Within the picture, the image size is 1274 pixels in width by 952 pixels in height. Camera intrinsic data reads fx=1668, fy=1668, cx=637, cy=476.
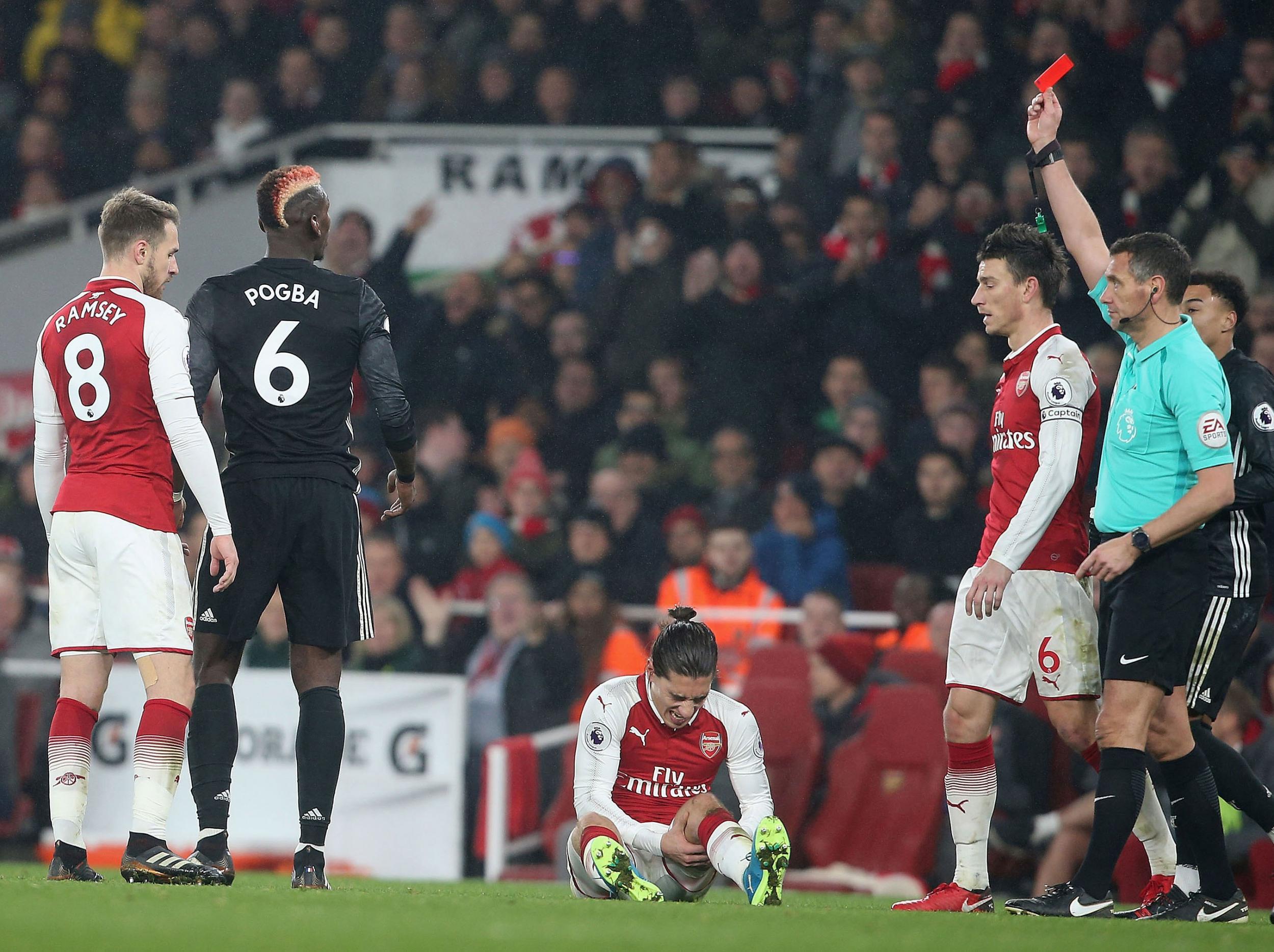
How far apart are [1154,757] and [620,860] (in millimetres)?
1711

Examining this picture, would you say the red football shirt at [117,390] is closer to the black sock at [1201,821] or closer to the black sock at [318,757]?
the black sock at [318,757]

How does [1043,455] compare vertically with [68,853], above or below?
above

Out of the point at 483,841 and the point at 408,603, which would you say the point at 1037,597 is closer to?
the point at 483,841

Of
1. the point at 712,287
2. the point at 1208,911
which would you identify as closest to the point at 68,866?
the point at 1208,911

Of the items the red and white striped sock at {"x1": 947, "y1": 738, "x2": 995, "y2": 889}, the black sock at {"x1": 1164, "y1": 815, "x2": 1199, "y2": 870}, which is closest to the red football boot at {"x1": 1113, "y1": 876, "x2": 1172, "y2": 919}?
the black sock at {"x1": 1164, "y1": 815, "x2": 1199, "y2": 870}

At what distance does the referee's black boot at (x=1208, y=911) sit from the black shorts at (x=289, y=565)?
268 centimetres

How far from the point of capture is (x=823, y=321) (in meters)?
11.1

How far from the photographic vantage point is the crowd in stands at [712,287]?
9.58 metres

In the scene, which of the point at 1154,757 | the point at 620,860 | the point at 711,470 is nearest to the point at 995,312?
the point at 1154,757

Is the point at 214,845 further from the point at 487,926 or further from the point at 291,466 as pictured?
the point at 487,926

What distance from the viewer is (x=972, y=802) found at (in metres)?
5.35

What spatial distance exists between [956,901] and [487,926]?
Result: 6.33 ft

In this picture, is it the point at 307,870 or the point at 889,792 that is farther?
the point at 889,792

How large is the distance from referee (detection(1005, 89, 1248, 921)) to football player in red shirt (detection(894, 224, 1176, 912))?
13 centimetres
